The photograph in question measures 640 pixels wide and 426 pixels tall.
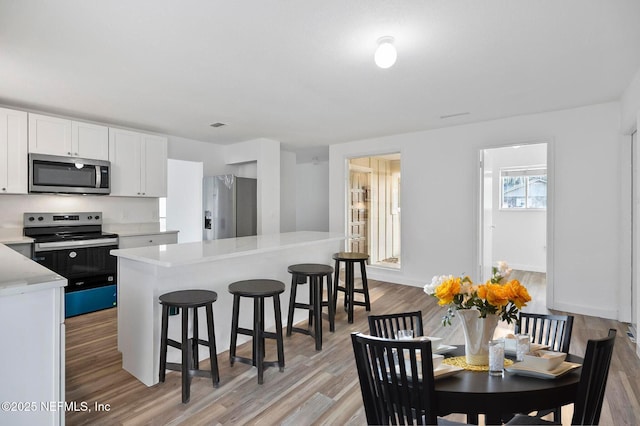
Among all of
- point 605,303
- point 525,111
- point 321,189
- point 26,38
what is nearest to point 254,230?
point 321,189

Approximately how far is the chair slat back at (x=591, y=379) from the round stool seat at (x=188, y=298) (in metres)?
1.94

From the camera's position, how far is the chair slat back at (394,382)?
44.6 inches

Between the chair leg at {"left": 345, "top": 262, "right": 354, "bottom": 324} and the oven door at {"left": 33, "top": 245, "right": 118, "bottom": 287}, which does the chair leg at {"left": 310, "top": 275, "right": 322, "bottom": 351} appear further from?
the oven door at {"left": 33, "top": 245, "right": 118, "bottom": 287}

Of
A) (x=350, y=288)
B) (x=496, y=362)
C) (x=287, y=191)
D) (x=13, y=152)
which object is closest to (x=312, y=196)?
(x=287, y=191)

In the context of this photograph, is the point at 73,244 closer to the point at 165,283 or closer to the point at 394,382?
the point at 165,283

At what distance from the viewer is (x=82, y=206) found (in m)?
4.50

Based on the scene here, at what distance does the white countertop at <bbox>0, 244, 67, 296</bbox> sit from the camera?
133cm

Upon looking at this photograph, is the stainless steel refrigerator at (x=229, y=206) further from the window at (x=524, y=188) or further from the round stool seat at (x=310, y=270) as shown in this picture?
the window at (x=524, y=188)

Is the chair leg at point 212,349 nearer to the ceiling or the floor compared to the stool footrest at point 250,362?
nearer to the ceiling

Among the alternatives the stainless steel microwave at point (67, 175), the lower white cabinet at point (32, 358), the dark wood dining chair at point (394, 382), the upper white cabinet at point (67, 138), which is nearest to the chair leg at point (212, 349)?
the lower white cabinet at point (32, 358)

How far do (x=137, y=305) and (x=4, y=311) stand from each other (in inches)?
48.8

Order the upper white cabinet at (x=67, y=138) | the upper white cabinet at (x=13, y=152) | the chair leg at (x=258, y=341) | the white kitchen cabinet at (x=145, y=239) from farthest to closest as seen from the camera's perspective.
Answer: the white kitchen cabinet at (x=145, y=239) < the upper white cabinet at (x=67, y=138) < the upper white cabinet at (x=13, y=152) < the chair leg at (x=258, y=341)

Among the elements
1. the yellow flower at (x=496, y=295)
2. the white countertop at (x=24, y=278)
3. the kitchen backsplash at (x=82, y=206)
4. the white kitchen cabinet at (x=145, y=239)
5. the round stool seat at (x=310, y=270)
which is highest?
the kitchen backsplash at (x=82, y=206)

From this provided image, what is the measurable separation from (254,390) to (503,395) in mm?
1663
